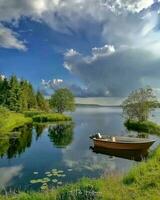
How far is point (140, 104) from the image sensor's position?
76000 millimetres

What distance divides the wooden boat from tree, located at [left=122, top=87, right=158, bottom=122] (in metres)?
32.6

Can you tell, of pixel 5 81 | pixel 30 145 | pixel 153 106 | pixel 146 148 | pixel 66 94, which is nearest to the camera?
pixel 146 148

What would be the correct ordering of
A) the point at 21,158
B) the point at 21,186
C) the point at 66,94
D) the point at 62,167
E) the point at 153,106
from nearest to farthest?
the point at 21,186, the point at 62,167, the point at 21,158, the point at 153,106, the point at 66,94

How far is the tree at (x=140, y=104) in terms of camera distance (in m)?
75.3

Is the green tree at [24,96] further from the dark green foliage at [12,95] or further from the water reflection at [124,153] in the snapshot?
the water reflection at [124,153]

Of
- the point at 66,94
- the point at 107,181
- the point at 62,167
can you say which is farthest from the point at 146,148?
the point at 66,94

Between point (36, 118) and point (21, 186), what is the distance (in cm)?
6983

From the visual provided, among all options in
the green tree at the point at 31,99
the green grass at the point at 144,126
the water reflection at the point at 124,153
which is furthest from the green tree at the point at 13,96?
the water reflection at the point at 124,153

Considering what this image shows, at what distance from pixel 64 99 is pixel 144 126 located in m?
50.1

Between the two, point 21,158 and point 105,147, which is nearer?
point 21,158

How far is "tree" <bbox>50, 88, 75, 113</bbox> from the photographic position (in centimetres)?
11594

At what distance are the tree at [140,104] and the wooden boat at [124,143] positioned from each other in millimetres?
32581

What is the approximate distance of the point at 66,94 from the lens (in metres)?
116

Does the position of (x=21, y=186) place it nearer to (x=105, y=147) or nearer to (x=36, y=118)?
(x=105, y=147)
